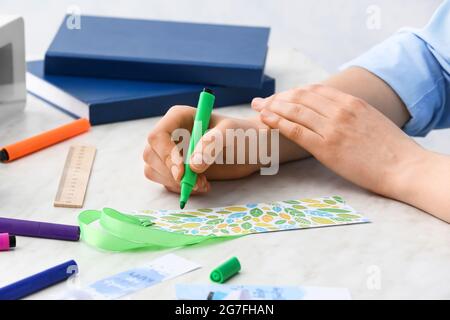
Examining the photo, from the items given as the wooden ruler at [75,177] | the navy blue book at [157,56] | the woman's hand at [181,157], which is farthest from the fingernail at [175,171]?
the navy blue book at [157,56]

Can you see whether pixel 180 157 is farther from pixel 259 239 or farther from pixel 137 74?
pixel 137 74

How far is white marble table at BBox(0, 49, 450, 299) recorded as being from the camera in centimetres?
79

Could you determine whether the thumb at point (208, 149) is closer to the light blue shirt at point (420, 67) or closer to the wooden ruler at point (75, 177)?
the wooden ruler at point (75, 177)

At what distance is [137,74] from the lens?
51.9 inches

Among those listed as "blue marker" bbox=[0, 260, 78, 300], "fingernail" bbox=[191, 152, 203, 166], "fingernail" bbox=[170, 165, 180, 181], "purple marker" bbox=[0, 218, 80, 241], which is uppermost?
"fingernail" bbox=[191, 152, 203, 166]

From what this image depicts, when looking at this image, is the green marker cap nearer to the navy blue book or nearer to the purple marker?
the purple marker

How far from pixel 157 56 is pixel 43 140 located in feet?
0.91

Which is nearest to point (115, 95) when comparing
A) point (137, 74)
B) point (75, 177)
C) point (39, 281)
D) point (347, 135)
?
point (137, 74)

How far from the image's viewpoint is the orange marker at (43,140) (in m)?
1.08

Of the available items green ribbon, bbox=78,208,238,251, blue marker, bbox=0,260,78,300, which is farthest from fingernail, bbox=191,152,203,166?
blue marker, bbox=0,260,78,300

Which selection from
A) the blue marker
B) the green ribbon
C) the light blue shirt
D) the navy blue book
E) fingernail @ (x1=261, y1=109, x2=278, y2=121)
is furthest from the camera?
the navy blue book

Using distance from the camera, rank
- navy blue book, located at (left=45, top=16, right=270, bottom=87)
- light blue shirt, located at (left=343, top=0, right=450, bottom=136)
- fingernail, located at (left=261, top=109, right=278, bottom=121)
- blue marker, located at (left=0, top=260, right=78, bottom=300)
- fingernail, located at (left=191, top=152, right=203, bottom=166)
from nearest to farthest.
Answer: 1. blue marker, located at (left=0, top=260, right=78, bottom=300)
2. fingernail, located at (left=191, top=152, right=203, bottom=166)
3. fingernail, located at (left=261, top=109, right=278, bottom=121)
4. light blue shirt, located at (left=343, top=0, right=450, bottom=136)
5. navy blue book, located at (left=45, top=16, right=270, bottom=87)

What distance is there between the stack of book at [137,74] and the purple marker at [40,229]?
1.25 ft
